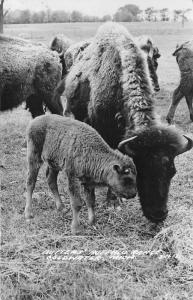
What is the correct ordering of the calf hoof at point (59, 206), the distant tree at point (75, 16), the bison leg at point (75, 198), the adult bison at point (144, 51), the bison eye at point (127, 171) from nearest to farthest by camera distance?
1. the bison eye at point (127, 171)
2. the bison leg at point (75, 198)
3. the calf hoof at point (59, 206)
4. the distant tree at point (75, 16)
5. the adult bison at point (144, 51)

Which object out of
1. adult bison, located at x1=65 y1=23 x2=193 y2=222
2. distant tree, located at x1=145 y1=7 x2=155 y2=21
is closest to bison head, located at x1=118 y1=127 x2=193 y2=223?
adult bison, located at x1=65 y1=23 x2=193 y2=222

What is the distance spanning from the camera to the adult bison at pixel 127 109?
5.29 metres

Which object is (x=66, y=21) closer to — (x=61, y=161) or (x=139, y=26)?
(x=139, y=26)

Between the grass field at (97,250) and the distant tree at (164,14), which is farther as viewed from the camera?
the distant tree at (164,14)

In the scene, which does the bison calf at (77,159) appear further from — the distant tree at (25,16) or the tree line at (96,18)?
the distant tree at (25,16)

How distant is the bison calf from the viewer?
17.3 ft

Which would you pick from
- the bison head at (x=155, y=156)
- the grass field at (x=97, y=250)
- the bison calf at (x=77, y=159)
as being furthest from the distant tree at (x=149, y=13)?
the grass field at (x=97, y=250)

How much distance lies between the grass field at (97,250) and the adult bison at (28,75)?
1.68m

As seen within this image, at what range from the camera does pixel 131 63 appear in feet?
19.6

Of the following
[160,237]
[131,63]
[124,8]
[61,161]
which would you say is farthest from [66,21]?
[160,237]

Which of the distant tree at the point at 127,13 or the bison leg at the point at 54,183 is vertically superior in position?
the distant tree at the point at 127,13

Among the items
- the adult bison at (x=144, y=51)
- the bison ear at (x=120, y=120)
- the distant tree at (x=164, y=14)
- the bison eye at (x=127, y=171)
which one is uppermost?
the distant tree at (x=164, y=14)

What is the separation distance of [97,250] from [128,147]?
1181 millimetres

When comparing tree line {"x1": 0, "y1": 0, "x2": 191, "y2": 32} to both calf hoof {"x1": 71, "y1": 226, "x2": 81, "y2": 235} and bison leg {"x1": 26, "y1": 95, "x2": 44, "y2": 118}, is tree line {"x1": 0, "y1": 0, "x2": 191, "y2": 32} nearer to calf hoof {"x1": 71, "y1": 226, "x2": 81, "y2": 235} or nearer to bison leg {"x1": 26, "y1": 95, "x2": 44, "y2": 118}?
bison leg {"x1": 26, "y1": 95, "x2": 44, "y2": 118}
